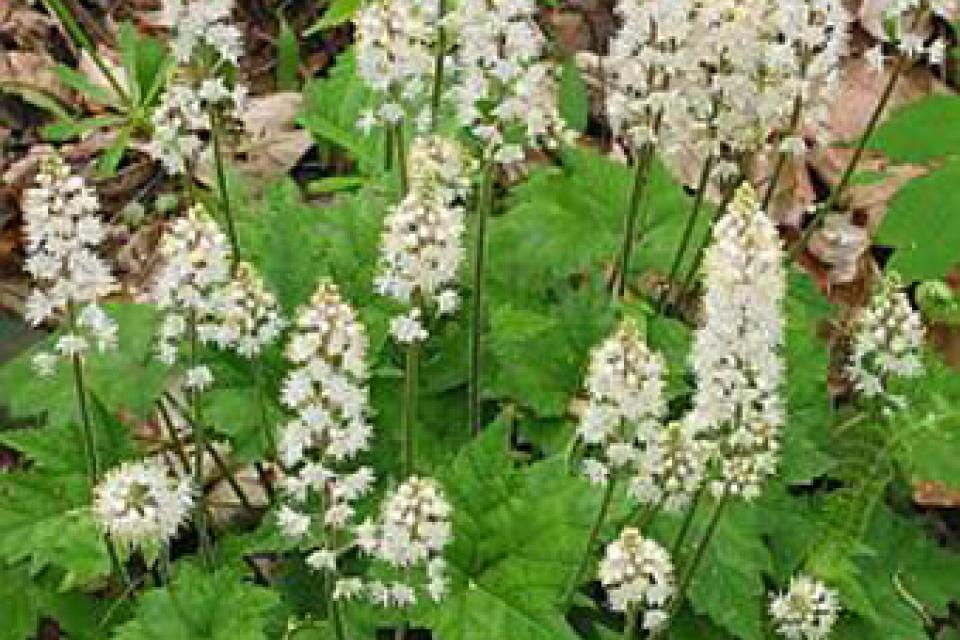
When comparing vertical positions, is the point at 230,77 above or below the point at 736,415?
below

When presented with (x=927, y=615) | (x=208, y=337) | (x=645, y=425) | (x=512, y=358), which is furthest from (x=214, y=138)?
(x=927, y=615)

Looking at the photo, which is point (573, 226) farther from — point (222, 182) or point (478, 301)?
point (222, 182)

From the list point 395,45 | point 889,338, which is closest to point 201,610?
point 395,45

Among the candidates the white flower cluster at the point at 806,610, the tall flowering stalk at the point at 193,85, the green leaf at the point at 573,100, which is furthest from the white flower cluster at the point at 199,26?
the green leaf at the point at 573,100

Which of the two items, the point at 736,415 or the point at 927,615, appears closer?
the point at 736,415

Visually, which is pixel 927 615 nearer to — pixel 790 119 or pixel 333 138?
pixel 790 119

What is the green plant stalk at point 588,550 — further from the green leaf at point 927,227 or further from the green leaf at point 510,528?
the green leaf at point 927,227
